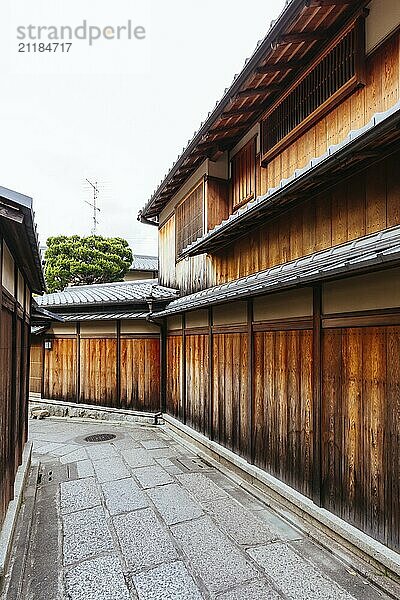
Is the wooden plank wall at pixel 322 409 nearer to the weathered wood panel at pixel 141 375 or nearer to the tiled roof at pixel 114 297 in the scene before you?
the tiled roof at pixel 114 297

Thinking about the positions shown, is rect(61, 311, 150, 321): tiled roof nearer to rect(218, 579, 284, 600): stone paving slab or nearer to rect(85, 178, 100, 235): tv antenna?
rect(218, 579, 284, 600): stone paving slab

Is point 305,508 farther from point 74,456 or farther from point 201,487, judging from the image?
point 74,456

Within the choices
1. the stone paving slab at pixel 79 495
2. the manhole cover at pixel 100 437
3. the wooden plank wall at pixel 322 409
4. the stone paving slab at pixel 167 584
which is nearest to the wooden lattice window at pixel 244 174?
the wooden plank wall at pixel 322 409

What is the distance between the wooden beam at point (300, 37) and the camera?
5.48 metres

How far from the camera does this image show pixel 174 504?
6289 millimetres

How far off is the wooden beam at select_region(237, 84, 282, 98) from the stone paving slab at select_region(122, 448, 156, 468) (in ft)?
23.3

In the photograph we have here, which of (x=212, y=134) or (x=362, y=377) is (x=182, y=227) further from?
(x=362, y=377)

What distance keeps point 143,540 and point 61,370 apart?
31.9 feet

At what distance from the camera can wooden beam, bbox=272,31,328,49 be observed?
5.48 metres

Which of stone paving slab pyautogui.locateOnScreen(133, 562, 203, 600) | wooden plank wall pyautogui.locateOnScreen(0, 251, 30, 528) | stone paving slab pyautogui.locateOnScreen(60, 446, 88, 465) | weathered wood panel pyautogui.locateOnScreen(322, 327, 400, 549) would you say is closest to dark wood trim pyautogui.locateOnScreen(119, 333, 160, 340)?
stone paving slab pyautogui.locateOnScreen(60, 446, 88, 465)

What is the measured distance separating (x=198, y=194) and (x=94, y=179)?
2475 centimetres

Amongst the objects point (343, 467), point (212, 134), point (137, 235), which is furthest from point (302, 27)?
point (137, 235)

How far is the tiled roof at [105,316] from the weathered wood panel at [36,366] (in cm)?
A: 182

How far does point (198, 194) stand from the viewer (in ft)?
33.2
